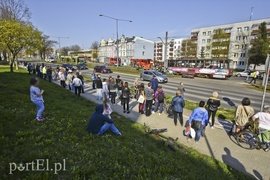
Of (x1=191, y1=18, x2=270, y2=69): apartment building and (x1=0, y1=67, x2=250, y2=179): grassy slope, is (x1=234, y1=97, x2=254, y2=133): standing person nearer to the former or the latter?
(x1=0, y1=67, x2=250, y2=179): grassy slope

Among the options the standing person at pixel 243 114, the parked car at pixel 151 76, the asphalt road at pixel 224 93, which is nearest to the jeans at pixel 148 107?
the standing person at pixel 243 114

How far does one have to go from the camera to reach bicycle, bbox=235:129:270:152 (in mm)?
4973

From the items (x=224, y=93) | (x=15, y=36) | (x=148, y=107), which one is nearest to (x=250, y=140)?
(x=148, y=107)

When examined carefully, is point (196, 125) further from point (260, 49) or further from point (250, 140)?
point (260, 49)

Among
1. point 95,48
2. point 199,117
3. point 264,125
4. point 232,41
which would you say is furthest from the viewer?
point 95,48

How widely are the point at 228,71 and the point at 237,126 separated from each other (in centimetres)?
2606

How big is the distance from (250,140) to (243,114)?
85cm

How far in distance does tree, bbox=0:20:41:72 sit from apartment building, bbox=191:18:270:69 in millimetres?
44004

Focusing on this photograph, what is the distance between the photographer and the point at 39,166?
10.0 feet

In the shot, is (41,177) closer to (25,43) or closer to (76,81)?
(76,81)

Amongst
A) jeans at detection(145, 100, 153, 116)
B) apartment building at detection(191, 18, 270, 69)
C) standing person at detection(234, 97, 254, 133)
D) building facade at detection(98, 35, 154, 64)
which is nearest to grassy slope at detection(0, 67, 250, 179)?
standing person at detection(234, 97, 254, 133)

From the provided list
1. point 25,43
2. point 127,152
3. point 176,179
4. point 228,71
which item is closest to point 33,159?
point 127,152

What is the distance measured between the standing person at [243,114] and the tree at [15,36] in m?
21.4

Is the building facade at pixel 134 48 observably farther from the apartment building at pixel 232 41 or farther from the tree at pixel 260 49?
the tree at pixel 260 49
